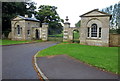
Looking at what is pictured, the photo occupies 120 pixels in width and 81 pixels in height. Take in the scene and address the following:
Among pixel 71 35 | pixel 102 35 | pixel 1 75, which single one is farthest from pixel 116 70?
pixel 71 35

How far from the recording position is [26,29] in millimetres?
26516

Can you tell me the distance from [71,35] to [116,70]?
15900mm

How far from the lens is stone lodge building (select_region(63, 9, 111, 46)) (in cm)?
1681

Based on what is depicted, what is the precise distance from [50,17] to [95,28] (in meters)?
27.0

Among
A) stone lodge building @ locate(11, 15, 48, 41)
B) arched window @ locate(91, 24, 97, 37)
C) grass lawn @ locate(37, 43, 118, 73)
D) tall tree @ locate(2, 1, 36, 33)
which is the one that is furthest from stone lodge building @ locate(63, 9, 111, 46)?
tall tree @ locate(2, 1, 36, 33)

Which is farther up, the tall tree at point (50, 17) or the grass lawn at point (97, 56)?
the tall tree at point (50, 17)

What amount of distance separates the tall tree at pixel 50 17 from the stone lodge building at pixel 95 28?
902 inches

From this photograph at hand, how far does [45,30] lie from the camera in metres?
25.9

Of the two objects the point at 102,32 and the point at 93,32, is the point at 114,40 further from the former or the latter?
the point at 93,32

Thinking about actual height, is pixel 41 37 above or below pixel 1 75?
above

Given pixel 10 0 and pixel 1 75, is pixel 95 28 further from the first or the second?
pixel 10 0

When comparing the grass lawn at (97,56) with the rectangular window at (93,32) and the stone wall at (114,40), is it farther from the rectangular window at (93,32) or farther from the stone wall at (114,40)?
the rectangular window at (93,32)

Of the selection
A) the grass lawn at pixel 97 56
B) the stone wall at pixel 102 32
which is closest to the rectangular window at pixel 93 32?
the stone wall at pixel 102 32

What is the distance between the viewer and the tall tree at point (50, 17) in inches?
1598
